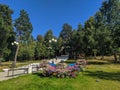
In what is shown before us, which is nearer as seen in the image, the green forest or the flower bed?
the flower bed

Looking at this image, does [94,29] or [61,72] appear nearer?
Result: [61,72]

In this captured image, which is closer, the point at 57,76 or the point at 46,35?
the point at 57,76

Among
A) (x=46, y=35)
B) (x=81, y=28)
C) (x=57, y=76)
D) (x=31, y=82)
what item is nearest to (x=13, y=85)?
(x=31, y=82)

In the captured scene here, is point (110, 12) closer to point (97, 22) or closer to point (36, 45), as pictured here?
point (97, 22)

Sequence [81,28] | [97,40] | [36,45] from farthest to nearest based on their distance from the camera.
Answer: [36,45], [81,28], [97,40]

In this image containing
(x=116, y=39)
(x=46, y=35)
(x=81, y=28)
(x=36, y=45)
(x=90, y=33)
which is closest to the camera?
(x=116, y=39)

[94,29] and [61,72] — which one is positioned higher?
[94,29]

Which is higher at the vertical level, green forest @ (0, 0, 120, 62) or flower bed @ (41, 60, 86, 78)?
green forest @ (0, 0, 120, 62)

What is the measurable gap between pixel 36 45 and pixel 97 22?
26.5m

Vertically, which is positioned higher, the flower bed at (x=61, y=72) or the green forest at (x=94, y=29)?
the green forest at (x=94, y=29)

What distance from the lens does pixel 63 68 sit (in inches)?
571

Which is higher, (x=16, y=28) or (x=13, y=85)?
(x=16, y=28)

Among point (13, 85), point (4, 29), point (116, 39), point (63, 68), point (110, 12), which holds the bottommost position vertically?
point (13, 85)

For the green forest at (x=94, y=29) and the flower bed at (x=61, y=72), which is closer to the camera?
the flower bed at (x=61, y=72)
